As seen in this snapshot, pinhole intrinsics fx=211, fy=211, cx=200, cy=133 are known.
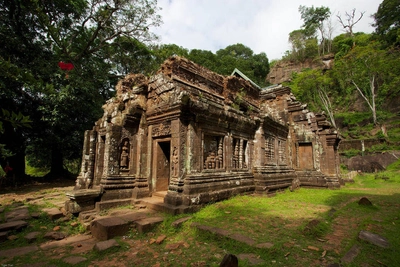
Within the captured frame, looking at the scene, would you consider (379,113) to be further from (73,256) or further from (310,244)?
(73,256)

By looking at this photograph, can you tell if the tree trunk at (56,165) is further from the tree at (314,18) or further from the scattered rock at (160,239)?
the tree at (314,18)

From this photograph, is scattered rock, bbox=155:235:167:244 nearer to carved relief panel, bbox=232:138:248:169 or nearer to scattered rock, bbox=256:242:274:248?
scattered rock, bbox=256:242:274:248

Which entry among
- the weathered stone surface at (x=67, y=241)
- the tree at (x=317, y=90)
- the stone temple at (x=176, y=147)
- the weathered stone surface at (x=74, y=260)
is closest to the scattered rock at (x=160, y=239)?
the stone temple at (x=176, y=147)

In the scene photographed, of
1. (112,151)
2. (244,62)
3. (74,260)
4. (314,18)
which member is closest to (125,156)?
(112,151)

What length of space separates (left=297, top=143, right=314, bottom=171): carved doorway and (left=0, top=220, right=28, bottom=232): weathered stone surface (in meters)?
12.1

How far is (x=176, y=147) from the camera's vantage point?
615 cm

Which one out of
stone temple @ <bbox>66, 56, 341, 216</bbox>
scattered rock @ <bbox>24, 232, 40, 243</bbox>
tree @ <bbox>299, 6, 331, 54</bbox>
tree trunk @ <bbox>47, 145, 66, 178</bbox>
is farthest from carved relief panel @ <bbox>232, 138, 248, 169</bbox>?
Answer: tree @ <bbox>299, 6, 331, 54</bbox>

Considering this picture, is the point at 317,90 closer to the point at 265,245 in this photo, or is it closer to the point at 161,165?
the point at 161,165

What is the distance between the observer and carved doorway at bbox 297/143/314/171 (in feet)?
38.7

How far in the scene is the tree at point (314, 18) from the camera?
41.8 m

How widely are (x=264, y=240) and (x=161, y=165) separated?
441cm

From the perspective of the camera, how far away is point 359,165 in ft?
62.2

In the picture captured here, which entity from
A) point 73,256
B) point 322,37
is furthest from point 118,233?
point 322,37

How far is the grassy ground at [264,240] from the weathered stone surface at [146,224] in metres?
0.11
